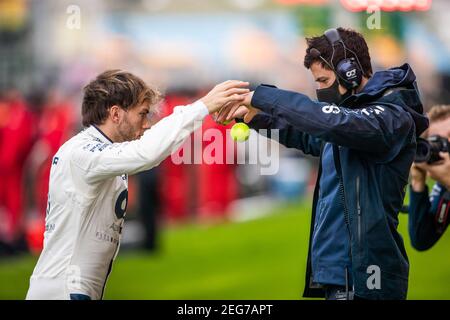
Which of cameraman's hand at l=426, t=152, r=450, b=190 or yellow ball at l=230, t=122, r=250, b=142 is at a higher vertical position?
yellow ball at l=230, t=122, r=250, b=142

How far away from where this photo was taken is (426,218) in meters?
6.11

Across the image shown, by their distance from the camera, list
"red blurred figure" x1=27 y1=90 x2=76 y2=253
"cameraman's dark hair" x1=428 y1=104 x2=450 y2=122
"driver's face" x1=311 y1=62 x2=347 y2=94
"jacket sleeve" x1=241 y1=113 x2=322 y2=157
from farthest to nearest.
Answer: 1. "red blurred figure" x1=27 y1=90 x2=76 y2=253
2. "cameraman's dark hair" x1=428 y1=104 x2=450 y2=122
3. "jacket sleeve" x1=241 y1=113 x2=322 y2=157
4. "driver's face" x1=311 y1=62 x2=347 y2=94

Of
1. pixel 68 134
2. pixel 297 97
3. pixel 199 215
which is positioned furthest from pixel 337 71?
pixel 199 215

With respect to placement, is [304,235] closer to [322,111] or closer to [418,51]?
[418,51]

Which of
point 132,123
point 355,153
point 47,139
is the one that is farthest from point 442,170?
point 47,139

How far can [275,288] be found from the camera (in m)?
12.9

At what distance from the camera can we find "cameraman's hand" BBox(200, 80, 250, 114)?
4.74 metres

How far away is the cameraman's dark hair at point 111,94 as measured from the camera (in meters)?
5.02

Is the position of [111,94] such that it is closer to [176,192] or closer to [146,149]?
[146,149]

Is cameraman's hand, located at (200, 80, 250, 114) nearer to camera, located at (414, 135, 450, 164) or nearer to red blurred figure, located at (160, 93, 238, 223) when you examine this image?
camera, located at (414, 135, 450, 164)

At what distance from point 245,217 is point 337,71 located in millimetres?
15109

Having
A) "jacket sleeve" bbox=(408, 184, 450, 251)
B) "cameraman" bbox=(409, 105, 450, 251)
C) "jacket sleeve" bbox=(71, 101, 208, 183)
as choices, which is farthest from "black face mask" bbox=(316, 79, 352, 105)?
"jacket sleeve" bbox=(408, 184, 450, 251)

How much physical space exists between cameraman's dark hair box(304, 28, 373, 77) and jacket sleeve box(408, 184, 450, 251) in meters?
1.24

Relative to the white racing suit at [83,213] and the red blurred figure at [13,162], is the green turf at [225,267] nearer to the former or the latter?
the red blurred figure at [13,162]
